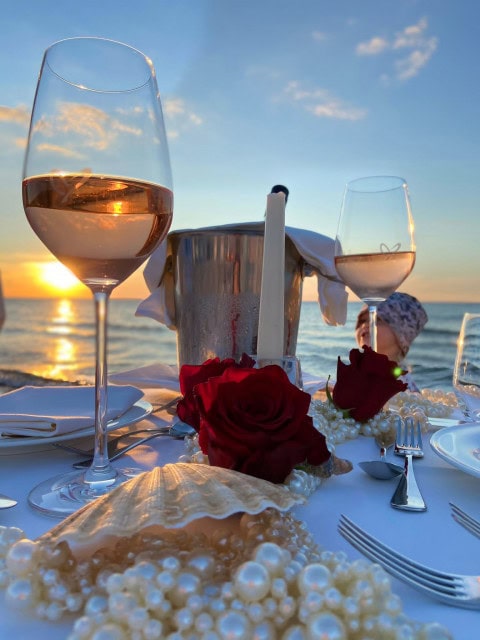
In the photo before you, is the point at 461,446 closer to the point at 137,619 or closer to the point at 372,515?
the point at 372,515

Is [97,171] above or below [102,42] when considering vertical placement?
below

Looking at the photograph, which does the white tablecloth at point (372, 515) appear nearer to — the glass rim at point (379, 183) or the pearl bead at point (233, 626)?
the pearl bead at point (233, 626)

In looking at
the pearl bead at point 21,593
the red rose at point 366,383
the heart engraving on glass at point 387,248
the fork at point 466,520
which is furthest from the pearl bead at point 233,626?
the heart engraving on glass at point 387,248

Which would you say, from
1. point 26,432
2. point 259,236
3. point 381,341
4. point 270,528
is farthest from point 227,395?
point 381,341

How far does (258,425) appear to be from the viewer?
46 centimetres

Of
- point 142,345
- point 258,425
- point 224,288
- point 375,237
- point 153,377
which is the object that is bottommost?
point 142,345

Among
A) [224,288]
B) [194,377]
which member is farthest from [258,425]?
[224,288]

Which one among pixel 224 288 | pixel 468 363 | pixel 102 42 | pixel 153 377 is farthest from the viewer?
pixel 153 377

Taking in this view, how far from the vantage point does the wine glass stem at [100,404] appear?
53cm

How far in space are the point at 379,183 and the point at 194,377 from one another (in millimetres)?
620

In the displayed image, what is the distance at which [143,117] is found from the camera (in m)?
0.55

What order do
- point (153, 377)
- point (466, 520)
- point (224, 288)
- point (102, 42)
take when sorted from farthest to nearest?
point (153, 377) < point (224, 288) < point (102, 42) < point (466, 520)

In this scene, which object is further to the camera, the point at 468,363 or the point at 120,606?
the point at 468,363

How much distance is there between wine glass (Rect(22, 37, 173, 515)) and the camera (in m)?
0.53
